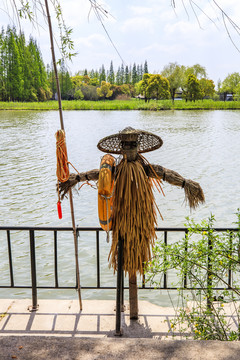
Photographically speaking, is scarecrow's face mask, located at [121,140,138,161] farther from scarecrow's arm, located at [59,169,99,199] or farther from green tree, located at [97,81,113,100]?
green tree, located at [97,81,113,100]

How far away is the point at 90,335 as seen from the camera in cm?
282

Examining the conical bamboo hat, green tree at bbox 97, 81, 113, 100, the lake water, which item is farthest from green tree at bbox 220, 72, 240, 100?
the conical bamboo hat

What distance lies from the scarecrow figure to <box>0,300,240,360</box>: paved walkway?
1.48ft

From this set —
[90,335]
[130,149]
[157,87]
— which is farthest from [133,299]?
[157,87]

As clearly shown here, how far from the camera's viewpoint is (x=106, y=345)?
3.87ft

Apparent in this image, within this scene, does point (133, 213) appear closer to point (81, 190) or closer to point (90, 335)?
point (90, 335)

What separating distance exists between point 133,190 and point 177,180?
0.37 m

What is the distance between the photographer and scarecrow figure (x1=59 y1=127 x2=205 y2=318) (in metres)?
2.70

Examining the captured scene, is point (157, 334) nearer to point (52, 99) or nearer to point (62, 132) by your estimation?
point (62, 132)

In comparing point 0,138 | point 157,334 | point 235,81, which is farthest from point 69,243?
point 235,81

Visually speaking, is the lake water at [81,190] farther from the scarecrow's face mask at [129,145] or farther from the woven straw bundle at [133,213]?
the scarecrow's face mask at [129,145]

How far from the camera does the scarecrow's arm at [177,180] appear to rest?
2807mm

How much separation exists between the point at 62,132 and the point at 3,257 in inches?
161

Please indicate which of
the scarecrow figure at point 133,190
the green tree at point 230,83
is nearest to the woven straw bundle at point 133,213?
the scarecrow figure at point 133,190
